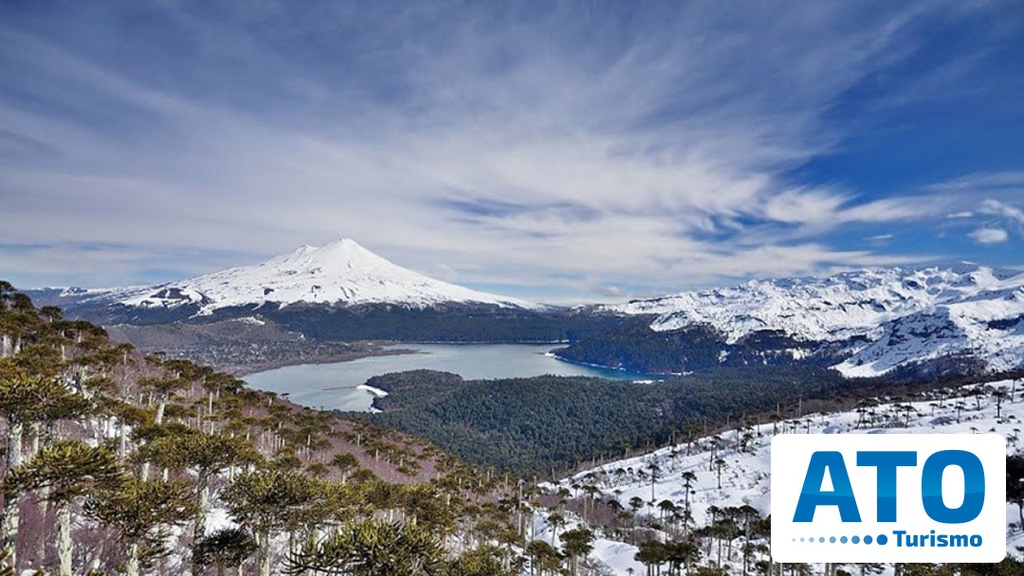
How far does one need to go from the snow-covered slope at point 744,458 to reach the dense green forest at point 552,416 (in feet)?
48.8

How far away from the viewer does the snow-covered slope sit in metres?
70.2

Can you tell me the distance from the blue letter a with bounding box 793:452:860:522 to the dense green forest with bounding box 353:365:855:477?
3859 inches

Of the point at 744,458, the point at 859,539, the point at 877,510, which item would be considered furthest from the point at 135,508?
the point at 744,458

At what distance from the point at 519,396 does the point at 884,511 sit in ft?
542

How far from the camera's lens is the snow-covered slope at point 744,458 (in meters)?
70.2

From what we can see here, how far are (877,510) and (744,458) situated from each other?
260 ft

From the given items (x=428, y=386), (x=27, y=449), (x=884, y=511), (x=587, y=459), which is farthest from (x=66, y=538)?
(x=428, y=386)

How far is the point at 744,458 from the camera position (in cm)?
8400

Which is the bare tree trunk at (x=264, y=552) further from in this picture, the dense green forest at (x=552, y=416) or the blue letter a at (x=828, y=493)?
the dense green forest at (x=552, y=416)

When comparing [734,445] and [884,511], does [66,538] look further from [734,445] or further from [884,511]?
[734,445]

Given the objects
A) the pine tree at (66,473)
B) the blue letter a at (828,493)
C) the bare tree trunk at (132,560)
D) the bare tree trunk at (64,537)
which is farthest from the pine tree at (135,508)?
the blue letter a at (828,493)

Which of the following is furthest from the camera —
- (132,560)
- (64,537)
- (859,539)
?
(859,539)

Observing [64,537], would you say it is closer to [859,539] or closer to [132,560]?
[132,560]

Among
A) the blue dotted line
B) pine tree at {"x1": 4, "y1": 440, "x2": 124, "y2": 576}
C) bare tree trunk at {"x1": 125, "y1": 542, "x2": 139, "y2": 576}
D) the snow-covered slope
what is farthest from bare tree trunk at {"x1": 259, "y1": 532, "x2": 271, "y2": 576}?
the snow-covered slope
